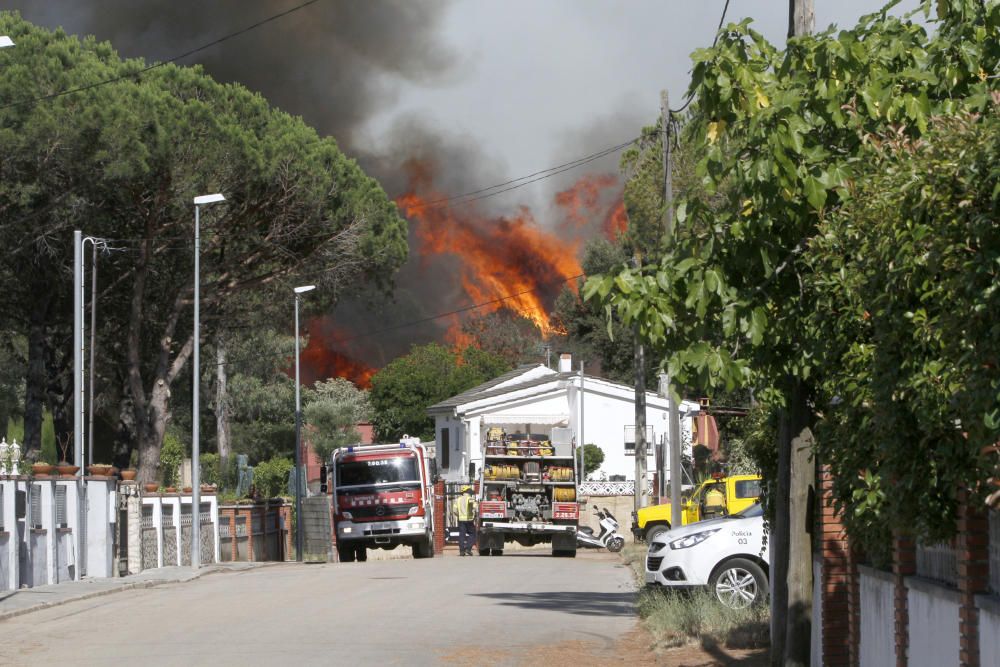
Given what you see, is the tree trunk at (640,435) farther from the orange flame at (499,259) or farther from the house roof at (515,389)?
the orange flame at (499,259)

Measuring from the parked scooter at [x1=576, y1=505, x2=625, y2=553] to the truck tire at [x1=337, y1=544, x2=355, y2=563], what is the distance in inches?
253

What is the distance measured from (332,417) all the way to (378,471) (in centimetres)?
4645

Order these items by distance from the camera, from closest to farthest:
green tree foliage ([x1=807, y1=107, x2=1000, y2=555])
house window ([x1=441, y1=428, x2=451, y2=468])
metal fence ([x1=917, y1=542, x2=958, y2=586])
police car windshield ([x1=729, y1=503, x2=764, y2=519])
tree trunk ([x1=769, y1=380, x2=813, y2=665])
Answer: green tree foliage ([x1=807, y1=107, x2=1000, y2=555]) → metal fence ([x1=917, y1=542, x2=958, y2=586]) → tree trunk ([x1=769, y1=380, x2=813, y2=665]) → police car windshield ([x1=729, y1=503, x2=764, y2=519]) → house window ([x1=441, y1=428, x2=451, y2=468])

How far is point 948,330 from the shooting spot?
19.2 ft

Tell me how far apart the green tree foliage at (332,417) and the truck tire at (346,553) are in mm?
41565

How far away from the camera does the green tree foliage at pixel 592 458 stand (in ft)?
197

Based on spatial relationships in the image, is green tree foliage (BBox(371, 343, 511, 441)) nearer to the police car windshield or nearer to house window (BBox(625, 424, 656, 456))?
house window (BBox(625, 424, 656, 456))

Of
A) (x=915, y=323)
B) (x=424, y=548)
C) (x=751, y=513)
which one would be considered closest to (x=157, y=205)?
(x=424, y=548)

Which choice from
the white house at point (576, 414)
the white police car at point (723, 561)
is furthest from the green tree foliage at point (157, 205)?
the white police car at point (723, 561)

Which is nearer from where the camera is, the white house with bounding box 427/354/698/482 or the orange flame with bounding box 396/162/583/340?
the white house with bounding box 427/354/698/482

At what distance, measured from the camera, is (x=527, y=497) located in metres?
40.1

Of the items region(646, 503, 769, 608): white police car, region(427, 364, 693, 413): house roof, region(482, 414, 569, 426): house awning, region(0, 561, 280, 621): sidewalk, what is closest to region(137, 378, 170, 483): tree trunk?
region(0, 561, 280, 621): sidewalk

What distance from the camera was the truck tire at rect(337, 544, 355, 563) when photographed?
133 feet

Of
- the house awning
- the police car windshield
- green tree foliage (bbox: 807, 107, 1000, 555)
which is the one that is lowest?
the police car windshield
